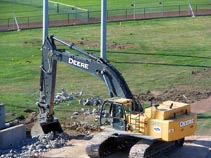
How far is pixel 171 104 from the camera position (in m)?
23.7

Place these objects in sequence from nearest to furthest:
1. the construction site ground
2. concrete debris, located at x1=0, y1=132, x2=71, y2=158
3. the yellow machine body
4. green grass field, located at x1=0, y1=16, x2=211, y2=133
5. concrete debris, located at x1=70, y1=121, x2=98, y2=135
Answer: the yellow machine body < the construction site ground < concrete debris, located at x1=0, y1=132, x2=71, y2=158 < concrete debris, located at x1=70, y1=121, x2=98, y2=135 < green grass field, located at x1=0, y1=16, x2=211, y2=133

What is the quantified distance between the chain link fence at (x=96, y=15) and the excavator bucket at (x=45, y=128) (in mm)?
34215

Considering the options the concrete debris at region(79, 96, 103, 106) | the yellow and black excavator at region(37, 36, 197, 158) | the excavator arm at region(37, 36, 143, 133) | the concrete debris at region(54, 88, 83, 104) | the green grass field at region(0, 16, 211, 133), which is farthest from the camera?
the green grass field at region(0, 16, 211, 133)

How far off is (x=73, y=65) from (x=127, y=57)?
19.4 meters

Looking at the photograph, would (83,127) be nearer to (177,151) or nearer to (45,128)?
(45,128)

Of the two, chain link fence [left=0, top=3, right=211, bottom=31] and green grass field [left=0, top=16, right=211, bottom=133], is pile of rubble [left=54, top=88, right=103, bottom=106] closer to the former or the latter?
green grass field [left=0, top=16, right=211, bottom=133]

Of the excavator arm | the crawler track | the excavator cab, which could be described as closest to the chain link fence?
the excavator arm

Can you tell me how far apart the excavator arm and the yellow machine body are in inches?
26.7

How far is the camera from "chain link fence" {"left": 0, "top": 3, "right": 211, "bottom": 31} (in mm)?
64062

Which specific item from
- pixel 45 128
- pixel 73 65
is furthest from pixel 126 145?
pixel 45 128

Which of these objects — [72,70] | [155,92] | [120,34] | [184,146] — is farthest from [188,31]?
[184,146]

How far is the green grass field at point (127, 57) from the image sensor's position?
36000 mm

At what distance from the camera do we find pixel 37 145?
1014 inches

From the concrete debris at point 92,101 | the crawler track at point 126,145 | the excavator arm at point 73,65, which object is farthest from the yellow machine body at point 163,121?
the concrete debris at point 92,101
